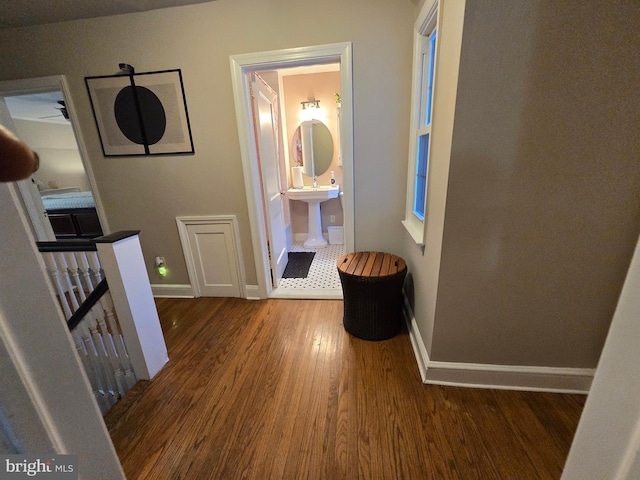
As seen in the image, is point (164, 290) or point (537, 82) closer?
point (537, 82)

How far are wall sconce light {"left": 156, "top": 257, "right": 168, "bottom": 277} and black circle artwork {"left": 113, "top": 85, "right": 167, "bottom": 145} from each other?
42.0 inches

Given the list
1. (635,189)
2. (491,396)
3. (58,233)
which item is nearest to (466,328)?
(491,396)

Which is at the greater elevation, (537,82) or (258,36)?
(258,36)

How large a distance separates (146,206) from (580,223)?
118 inches

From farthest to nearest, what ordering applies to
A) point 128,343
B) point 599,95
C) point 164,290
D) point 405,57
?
point 164,290
point 405,57
point 128,343
point 599,95

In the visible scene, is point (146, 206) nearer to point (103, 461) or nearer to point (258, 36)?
point (258, 36)

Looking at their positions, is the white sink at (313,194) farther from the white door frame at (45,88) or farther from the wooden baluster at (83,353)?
the wooden baluster at (83,353)

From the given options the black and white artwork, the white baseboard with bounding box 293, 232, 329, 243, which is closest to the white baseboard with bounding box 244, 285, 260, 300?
→ the black and white artwork

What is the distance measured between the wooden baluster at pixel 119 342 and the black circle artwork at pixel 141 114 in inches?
53.6

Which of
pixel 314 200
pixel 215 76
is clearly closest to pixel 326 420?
pixel 215 76

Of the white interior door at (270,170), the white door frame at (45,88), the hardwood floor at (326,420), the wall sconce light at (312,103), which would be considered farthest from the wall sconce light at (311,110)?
the hardwood floor at (326,420)

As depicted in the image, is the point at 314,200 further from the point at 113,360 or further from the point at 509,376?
the point at 509,376

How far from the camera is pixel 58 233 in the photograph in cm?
468

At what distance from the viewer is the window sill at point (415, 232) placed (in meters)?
1.55
